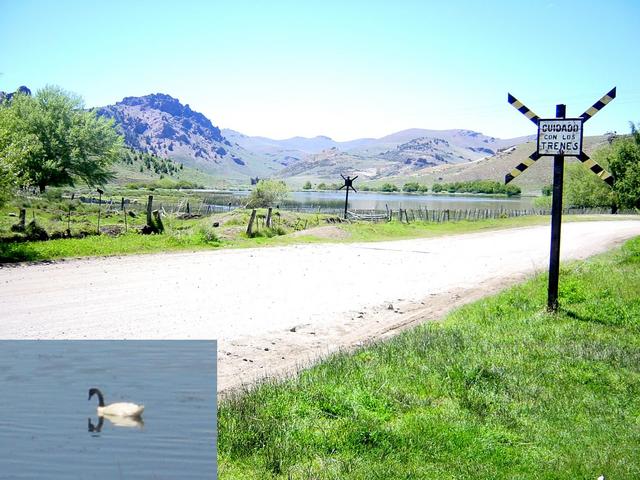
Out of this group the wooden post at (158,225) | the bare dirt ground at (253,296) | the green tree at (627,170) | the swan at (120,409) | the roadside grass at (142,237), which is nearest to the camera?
the swan at (120,409)

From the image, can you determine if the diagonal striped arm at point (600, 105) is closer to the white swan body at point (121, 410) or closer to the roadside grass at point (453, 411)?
the roadside grass at point (453, 411)

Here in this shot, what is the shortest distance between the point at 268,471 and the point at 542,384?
13.7 feet

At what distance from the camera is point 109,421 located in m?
3.16

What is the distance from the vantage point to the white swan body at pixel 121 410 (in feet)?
10.6

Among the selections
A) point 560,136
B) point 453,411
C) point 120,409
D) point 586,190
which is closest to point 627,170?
point 560,136

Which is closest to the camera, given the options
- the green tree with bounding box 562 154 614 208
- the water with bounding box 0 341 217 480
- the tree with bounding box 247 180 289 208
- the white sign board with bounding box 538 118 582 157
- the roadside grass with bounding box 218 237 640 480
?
the water with bounding box 0 341 217 480

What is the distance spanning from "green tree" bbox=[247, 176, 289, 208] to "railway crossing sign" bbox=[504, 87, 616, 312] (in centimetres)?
6615

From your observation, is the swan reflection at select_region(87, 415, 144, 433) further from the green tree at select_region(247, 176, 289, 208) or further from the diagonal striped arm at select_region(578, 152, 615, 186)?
the green tree at select_region(247, 176, 289, 208)

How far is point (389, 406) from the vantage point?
22.0 feet

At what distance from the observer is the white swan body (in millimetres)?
3242

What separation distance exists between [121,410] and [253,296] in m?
11.3

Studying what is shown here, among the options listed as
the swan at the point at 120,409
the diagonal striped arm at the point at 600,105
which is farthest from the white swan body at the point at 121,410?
the diagonal striped arm at the point at 600,105

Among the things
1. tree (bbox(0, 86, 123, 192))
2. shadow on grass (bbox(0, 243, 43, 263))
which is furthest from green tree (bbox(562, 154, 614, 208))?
shadow on grass (bbox(0, 243, 43, 263))

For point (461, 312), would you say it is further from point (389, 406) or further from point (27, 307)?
point (27, 307)
